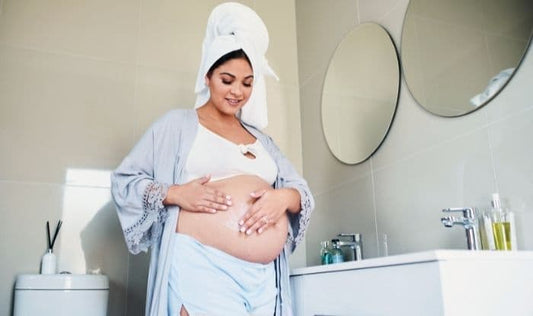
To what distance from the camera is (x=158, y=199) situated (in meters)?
1.18

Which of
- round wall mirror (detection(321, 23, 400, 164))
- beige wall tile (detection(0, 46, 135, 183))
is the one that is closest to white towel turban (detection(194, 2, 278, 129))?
round wall mirror (detection(321, 23, 400, 164))

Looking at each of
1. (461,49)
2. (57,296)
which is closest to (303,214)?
(461,49)

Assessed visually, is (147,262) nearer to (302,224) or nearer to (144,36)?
(302,224)

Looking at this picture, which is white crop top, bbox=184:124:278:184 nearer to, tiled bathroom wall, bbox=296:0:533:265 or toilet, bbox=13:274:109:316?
tiled bathroom wall, bbox=296:0:533:265

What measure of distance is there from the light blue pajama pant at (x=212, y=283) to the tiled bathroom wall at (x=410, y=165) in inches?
21.9

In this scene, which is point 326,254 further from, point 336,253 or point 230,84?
point 230,84

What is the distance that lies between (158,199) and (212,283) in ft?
0.80

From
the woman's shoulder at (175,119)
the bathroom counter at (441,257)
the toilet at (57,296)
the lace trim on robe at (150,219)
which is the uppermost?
the woman's shoulder at (175,119)

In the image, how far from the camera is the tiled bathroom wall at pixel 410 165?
119 cm

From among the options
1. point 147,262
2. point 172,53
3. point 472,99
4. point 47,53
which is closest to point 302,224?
point 472,99

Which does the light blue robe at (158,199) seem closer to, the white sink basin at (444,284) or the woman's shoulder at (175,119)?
the woman's shoulder at (175,119)

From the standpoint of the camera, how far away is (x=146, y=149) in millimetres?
1282

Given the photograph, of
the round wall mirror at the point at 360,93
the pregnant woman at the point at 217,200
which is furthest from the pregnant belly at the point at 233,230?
the round wall mirror at the point at 360,93

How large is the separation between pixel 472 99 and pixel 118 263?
137cm
